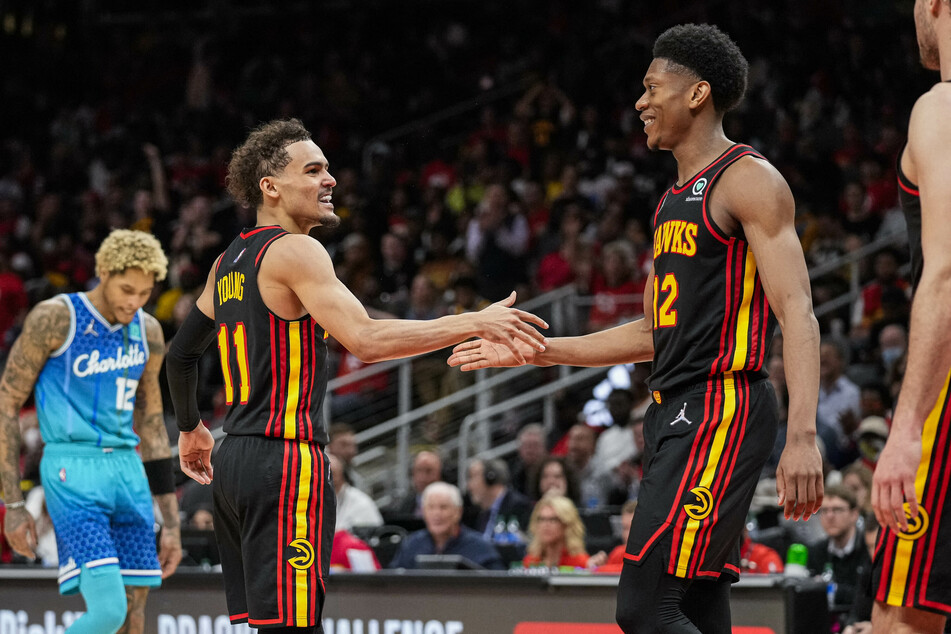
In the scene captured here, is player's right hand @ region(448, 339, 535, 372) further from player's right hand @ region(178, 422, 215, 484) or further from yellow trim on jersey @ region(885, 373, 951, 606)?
yellow trim on jersey @ region(885, 373, 951, 606)

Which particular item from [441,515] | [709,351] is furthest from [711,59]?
[441,515]

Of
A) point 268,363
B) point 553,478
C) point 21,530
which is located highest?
point 268,363

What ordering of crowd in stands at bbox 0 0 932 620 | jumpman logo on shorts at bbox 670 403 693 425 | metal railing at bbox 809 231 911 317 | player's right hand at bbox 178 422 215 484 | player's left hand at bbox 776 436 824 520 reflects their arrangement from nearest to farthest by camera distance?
1. player's left hand at bbox 776 436 824 520
2. jumpman logo on shorts at bbox 670 403 693 425
3. player's right hand at bbox 178 422 215 484
4. crowd in stands at bbox 0 0 932 620
5. metal railing at bbox 809 231 911 317

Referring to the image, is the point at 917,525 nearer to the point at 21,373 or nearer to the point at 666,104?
the point at 666,104

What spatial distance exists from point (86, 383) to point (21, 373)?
0.31 m

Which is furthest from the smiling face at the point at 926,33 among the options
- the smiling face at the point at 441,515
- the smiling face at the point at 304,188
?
the smiling face at the point at 441,515

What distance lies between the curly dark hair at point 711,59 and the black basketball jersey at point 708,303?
0.25m

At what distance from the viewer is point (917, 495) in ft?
10.0

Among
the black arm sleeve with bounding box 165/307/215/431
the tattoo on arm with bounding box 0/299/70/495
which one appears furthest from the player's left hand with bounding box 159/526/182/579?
the black arm sleeve with bounding box 165/307/215/431

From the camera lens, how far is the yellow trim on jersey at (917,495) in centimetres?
305

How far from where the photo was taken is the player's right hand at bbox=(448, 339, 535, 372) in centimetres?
435

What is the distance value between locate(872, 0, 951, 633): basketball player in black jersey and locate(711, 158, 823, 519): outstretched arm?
543 mm

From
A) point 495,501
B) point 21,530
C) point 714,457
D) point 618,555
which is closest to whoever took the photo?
point 714,457

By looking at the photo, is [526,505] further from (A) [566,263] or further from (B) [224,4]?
(B) [224,4]
